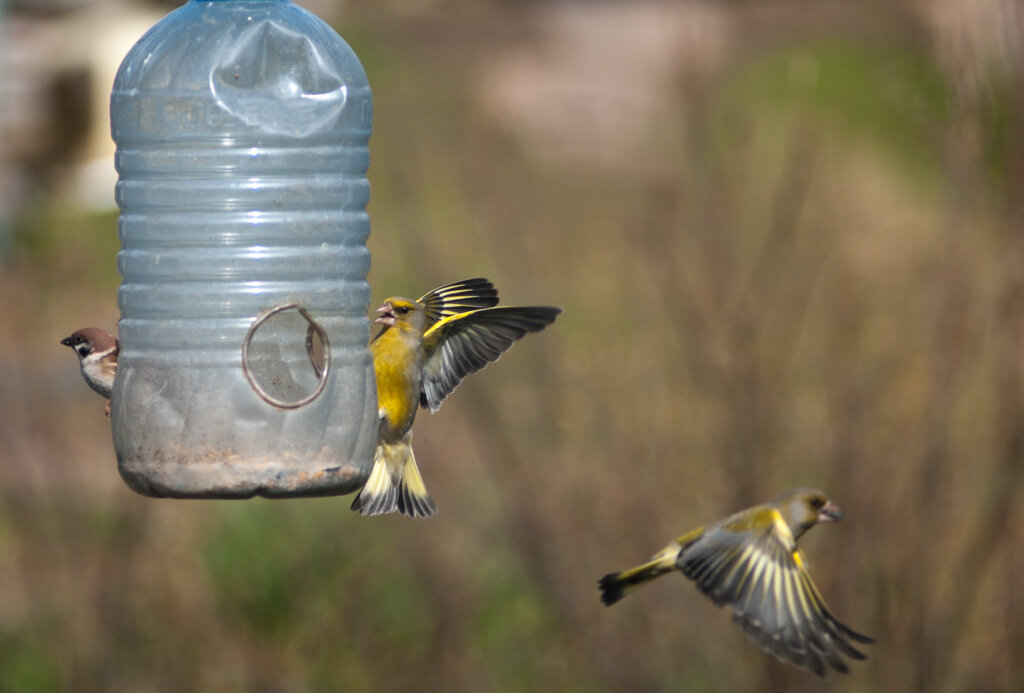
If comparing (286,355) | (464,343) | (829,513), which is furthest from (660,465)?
(286,355)

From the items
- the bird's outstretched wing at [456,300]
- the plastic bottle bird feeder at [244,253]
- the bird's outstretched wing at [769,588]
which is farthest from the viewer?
the bird's outstretched wing at [769,588]

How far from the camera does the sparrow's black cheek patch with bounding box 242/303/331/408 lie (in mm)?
4250

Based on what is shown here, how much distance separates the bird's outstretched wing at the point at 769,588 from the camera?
15.8 feet

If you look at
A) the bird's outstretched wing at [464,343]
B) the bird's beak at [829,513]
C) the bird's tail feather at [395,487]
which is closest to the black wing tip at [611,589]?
the bird's beak at [829,513]

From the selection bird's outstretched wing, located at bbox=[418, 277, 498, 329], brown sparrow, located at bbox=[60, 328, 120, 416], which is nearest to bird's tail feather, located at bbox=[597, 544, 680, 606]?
bird's outstretched wing, located at bbox=[418, 277, 498, 329]

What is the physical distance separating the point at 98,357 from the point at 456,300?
112 centimetres

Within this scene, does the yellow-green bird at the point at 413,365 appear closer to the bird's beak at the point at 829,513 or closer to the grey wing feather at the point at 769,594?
the grey wing feather at the point at 769,594

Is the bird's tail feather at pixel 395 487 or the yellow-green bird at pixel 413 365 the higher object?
the yellow-green bird at pixel 413 365

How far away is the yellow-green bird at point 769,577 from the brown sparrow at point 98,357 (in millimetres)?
1813

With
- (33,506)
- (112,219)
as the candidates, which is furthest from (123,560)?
(112,219)

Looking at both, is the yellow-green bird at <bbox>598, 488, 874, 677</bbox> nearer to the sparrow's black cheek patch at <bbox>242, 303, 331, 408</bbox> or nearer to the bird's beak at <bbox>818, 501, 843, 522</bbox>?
the bird's beak at <bbox>818, 501, 843, 522</bbox>

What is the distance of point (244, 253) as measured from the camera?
4.29 metres

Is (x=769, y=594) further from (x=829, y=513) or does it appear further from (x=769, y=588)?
(x=829, y=513)

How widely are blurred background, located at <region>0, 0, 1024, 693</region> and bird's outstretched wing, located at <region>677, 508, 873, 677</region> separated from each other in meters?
2.39
